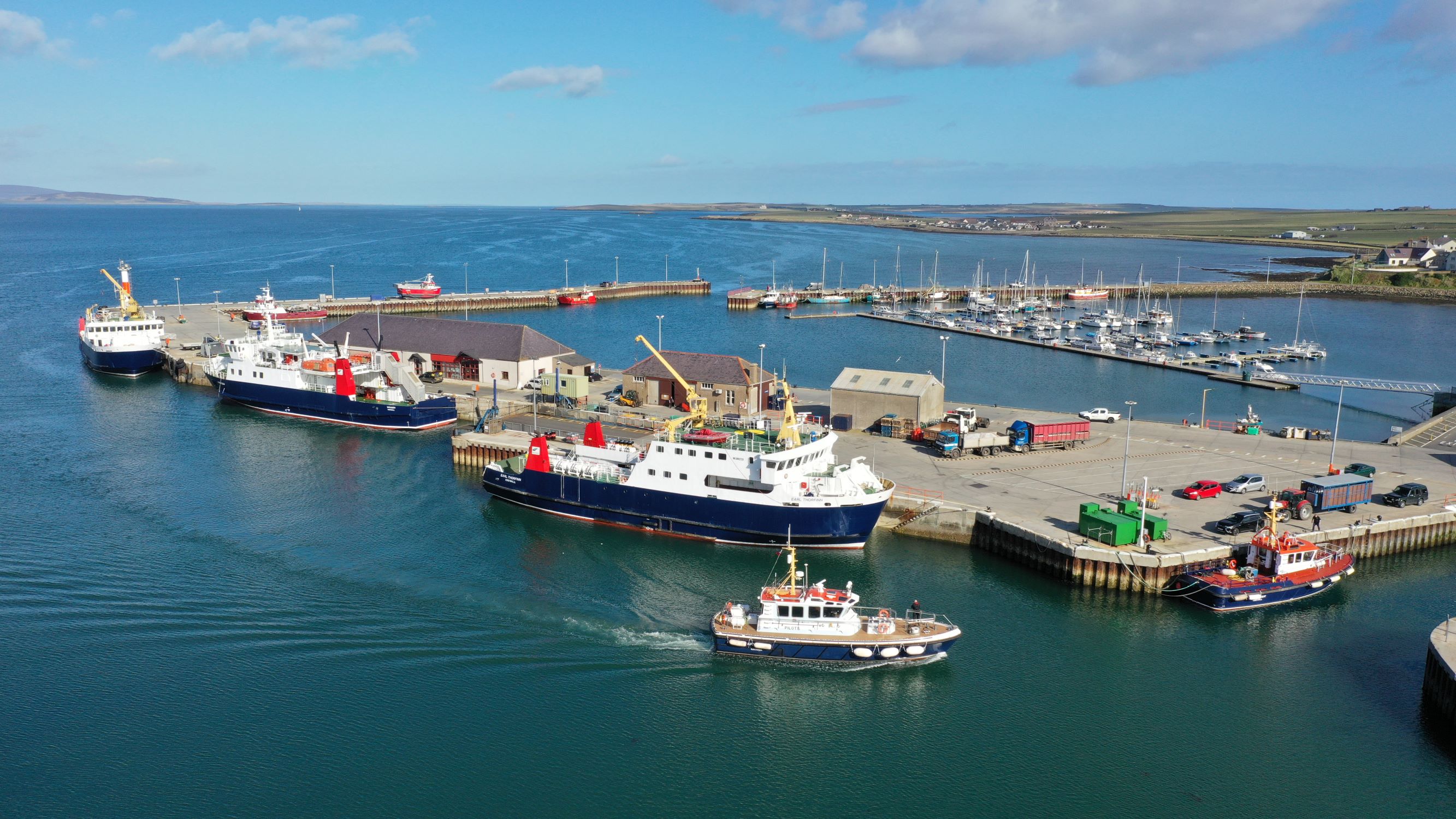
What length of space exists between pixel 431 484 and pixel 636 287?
93.0 metres

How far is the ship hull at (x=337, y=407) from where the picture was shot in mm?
60812

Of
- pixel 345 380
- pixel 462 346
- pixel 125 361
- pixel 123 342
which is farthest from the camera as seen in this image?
pixel 123 342

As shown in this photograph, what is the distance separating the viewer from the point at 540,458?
45.4 metres

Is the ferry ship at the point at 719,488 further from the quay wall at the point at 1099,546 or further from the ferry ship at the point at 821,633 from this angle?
the ferry ship at the point at 821,633

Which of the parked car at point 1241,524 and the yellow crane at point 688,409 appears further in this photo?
the yellow crane at point 688,409

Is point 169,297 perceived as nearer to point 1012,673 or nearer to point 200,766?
point 200,766

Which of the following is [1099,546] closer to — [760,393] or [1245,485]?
[1245,485]

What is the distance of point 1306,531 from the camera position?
39.5 meters

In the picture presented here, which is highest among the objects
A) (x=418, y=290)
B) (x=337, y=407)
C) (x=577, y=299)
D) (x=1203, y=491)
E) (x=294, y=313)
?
(x=418, y=290)

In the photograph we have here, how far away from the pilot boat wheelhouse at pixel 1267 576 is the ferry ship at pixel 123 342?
76153mm

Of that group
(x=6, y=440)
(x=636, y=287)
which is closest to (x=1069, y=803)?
(x=6, y=440)

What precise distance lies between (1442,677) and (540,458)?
35.0 meters

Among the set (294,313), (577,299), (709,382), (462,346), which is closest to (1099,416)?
(709,382)

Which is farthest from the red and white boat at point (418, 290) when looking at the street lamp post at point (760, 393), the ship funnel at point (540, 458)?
the ship funnel at point (540, 458)
